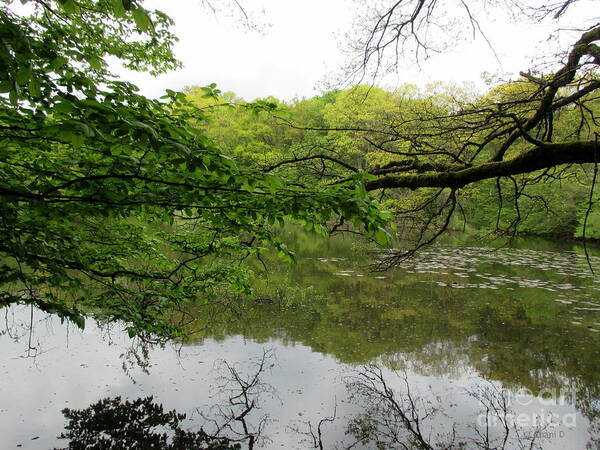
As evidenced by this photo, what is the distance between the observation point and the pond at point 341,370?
15.5ft

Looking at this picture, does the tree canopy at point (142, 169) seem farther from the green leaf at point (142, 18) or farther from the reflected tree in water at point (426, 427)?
the reflected tree in water at point (426, 427)

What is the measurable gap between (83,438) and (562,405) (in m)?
6.72

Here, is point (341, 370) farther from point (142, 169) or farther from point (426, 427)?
point (142, 169)

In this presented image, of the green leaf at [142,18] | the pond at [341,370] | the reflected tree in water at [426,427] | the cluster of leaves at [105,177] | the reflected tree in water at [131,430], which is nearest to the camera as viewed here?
the green leaf at [142,18]

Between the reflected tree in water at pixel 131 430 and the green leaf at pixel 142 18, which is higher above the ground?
the green leaf at pixel 142 18

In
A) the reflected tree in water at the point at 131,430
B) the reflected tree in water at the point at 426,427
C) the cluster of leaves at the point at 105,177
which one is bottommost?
the reflected tree in water at the point at 426,427

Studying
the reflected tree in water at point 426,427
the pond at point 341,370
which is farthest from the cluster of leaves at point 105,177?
the reflected tree in water at point 426,427

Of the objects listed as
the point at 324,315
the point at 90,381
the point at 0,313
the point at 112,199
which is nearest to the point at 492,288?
the point at 324,315

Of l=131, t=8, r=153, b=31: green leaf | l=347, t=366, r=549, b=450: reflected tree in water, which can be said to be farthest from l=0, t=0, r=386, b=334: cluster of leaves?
l=347, t=366, r=549, b=450: reflected tree in water

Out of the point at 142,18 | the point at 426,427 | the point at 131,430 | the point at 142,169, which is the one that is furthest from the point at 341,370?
the point at 142,18

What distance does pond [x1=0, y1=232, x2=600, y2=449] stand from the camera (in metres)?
4.72

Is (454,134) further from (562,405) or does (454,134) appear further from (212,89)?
(562,405)

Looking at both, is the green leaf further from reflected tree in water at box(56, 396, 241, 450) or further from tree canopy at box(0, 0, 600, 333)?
reflected tree in water at box(56, 396, 241, 450)

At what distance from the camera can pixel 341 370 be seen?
6.29 meters
